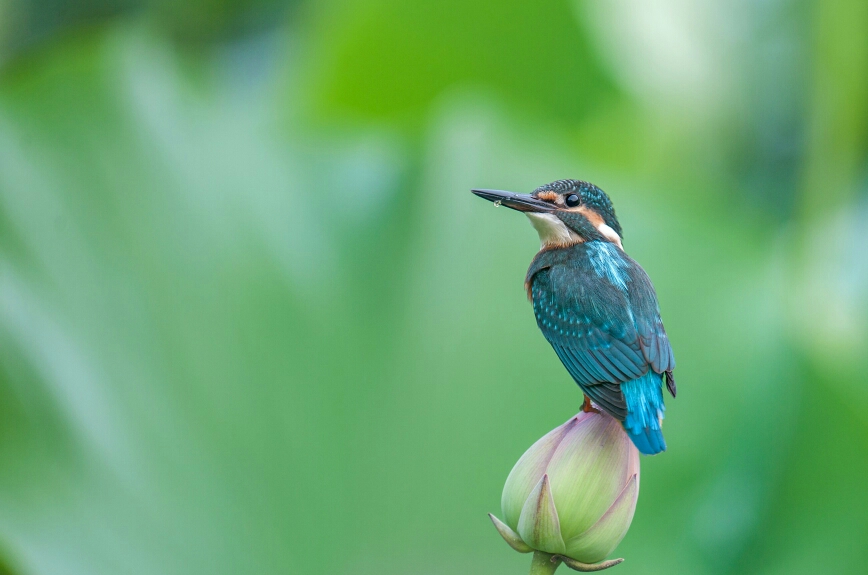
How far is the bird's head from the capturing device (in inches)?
19.6

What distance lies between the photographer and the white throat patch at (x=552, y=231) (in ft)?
1.63

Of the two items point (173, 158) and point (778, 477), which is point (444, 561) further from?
point (173, 158)

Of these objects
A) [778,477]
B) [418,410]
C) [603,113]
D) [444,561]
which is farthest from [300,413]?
[603,113]

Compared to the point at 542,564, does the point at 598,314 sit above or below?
above

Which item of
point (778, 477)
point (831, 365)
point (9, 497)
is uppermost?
point (831, 365)

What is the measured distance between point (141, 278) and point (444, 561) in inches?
26.2

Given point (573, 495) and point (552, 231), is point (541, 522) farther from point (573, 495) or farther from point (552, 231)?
point (552, 231)

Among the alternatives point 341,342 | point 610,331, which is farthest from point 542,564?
point 341,342

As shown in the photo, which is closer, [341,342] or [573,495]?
[573,495]

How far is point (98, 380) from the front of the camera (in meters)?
1.33

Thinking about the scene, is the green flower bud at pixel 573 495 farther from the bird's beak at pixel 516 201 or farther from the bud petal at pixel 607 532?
the bird's beak at pixel 516 201

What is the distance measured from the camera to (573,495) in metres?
0.44

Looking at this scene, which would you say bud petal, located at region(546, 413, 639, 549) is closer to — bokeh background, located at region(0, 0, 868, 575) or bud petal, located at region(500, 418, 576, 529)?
bud petal, located at region(500, 418, 576, 529)

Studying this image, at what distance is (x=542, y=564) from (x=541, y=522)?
2 centimetres
